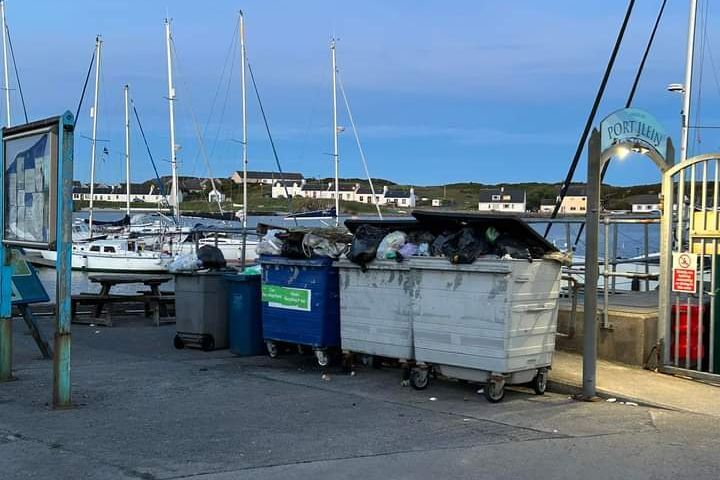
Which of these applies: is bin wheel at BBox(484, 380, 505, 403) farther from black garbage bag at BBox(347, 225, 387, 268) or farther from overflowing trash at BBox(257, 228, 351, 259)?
overflowing trash at BBox(257, 228, 351, 259)

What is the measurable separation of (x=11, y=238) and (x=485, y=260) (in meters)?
5.01

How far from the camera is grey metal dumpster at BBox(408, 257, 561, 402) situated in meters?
7.26

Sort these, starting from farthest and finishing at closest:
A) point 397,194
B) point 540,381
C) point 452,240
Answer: point 397,194 → point 452,240 → point 540,381

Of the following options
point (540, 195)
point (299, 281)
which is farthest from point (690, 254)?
point (540, 195)

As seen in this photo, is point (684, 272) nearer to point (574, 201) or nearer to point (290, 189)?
point (574, 201)

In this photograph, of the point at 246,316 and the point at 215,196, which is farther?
the point at 215,196

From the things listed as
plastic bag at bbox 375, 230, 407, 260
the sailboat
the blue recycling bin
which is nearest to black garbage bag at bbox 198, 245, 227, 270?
the blue recycling bin

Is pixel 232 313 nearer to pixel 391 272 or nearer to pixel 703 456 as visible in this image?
pixel 391 272

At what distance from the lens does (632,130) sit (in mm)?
8156

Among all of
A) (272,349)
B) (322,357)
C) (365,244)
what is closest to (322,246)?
(365,244)

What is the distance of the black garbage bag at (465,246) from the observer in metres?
7.48

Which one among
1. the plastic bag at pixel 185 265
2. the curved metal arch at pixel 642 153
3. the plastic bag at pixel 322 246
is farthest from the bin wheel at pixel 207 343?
the curved metal arch at pixel 642 153

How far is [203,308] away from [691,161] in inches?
255

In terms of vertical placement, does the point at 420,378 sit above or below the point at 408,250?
below
